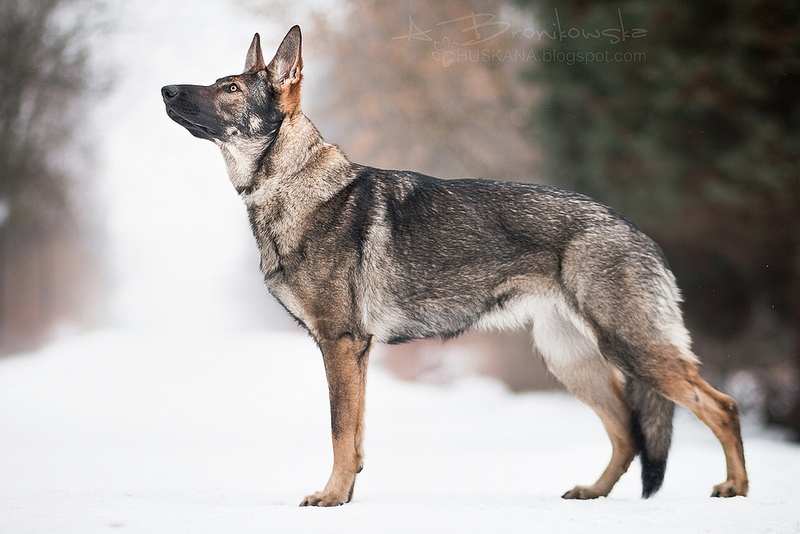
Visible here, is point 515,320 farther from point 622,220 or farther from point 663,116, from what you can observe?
point 663,116

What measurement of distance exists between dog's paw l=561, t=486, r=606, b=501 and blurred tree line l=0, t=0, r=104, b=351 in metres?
10.9

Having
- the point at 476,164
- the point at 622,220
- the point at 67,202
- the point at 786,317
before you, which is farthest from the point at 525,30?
the point at 67,202

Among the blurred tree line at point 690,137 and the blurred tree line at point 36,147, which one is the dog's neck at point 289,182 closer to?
the blurred tree line at point 690,137

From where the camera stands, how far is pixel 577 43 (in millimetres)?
9023

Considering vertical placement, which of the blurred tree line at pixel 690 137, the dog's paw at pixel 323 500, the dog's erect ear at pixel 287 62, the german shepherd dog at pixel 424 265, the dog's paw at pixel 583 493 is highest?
the blurred tree line at pixel 690 137

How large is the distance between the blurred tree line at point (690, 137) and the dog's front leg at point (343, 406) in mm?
4858

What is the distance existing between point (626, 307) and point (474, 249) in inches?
36.6

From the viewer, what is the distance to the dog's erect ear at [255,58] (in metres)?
4.38

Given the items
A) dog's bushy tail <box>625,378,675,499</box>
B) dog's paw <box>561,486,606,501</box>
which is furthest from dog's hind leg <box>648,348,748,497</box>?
dog's paw <box>561,486,606,501</box>

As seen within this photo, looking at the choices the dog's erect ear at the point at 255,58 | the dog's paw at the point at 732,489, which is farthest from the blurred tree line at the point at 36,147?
the dog's paw at the point at 732,489

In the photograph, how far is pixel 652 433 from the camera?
14.6ft

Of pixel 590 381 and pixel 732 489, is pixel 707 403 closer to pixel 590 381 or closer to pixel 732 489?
pixel 732 489

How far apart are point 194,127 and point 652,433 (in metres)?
3.26

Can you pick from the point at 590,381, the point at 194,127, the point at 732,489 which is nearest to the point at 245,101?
the point at 194,127
